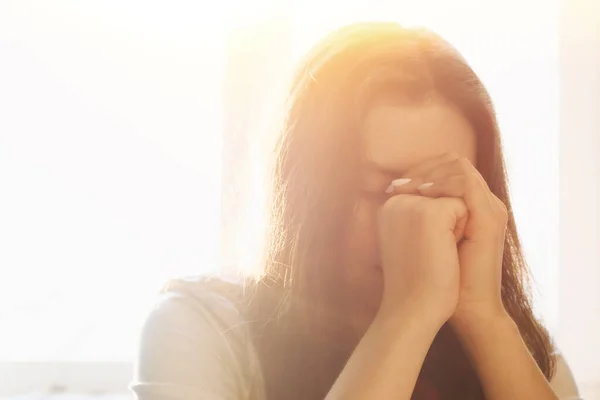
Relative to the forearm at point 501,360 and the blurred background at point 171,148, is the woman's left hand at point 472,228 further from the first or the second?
the blurred background at point 171,148

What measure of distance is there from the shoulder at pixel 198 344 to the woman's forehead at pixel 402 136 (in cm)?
21

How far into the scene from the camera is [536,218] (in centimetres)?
73

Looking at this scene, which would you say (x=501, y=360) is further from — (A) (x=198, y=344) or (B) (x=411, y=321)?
(A) (x=198, y=344)

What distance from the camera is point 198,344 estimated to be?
58 centimetres

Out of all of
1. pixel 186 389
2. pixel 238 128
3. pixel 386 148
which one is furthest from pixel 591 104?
pixel 186 389

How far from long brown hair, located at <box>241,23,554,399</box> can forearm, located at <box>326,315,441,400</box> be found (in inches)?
2.5

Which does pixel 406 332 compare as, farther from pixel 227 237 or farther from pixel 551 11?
pixel 551 11

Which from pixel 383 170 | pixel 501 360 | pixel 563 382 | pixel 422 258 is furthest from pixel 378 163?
pixel 563 382

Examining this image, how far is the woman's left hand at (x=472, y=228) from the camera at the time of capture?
23.4 inches

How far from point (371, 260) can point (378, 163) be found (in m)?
0.10

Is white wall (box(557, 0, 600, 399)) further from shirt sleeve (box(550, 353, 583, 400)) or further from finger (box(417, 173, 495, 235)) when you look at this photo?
finger (box(417, 173, 495, 235))

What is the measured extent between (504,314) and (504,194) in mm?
146

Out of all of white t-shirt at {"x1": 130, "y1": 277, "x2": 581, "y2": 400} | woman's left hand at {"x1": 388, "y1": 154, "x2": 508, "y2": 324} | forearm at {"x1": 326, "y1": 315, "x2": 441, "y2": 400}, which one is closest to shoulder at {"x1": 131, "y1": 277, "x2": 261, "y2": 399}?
white t-shirt at {"x1": 130, "y1": 277, "x2": 581, "y2": 400}

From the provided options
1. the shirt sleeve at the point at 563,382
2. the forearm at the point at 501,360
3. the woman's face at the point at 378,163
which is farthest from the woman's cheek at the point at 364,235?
the shirt sleeve at the point at 563,382
